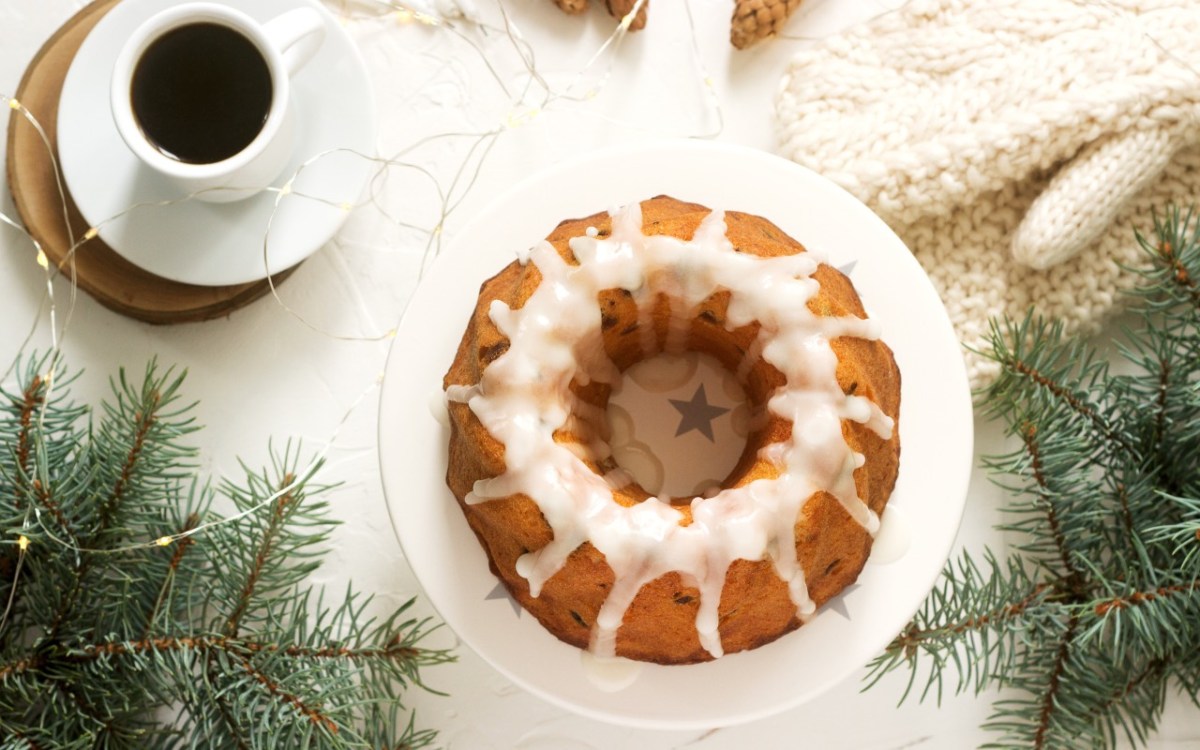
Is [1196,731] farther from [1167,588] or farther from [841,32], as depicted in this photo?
[841,32]

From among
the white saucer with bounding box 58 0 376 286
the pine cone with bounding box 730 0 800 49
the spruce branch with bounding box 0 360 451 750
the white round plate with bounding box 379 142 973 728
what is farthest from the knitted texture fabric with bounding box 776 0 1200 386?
the spruce branch with bounding box 0 360 451 750

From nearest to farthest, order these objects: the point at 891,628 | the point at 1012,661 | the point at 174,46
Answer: the point at 891,628
the point at 174,46
the point at 1012,661

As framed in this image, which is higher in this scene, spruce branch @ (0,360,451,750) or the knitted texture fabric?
spruce branch @ (0,360,451,750)

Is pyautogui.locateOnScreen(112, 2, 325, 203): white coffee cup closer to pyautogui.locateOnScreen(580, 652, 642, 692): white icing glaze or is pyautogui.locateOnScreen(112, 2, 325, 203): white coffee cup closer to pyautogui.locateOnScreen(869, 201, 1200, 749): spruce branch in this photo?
pyautogui.locateOnScreen(580, 652, 642, 692): white icing glaze

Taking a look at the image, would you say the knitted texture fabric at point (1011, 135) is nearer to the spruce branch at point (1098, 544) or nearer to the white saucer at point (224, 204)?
the spruce branch at point (1098, 544)

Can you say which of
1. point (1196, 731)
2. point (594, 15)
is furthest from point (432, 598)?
point (1196, 731)

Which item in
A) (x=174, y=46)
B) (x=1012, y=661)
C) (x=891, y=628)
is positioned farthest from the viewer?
(x=1012, y=661)

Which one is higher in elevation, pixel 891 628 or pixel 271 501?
pixel 271 501
